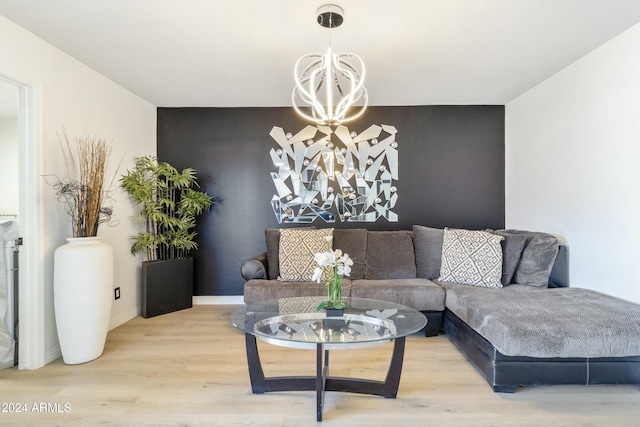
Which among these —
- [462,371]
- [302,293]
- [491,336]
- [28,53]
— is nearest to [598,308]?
[491,336]

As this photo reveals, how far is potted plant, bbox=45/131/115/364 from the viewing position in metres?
2.48

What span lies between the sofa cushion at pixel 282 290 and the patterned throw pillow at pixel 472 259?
1.08 metres

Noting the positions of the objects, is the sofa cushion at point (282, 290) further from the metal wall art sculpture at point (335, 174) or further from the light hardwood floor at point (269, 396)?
the metal wall art sculpture at point (335, 174)

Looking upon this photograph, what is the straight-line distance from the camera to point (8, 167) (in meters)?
4.12

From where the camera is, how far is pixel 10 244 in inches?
98.8

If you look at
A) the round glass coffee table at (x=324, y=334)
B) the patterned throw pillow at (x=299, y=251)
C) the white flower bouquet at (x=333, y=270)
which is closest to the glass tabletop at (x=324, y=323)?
the round glass coffee table at (x=324, y=334)

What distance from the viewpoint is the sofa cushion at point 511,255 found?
10.8 feet

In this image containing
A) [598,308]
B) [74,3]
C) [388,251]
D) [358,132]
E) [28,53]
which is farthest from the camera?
[358,132]

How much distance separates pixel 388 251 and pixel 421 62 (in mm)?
1923

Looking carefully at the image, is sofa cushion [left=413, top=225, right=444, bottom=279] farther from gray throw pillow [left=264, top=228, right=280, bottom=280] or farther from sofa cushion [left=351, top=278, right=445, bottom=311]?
gray throw pillow [left=264, top=228, right=280, bottom=280]

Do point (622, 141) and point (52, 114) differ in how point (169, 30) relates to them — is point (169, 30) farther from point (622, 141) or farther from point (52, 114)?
point (622, 141)

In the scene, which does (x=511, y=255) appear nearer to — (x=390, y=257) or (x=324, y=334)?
(x=390, y=257)

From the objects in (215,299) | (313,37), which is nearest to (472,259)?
(313,37)

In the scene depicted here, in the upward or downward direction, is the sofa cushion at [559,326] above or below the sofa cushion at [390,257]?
below
